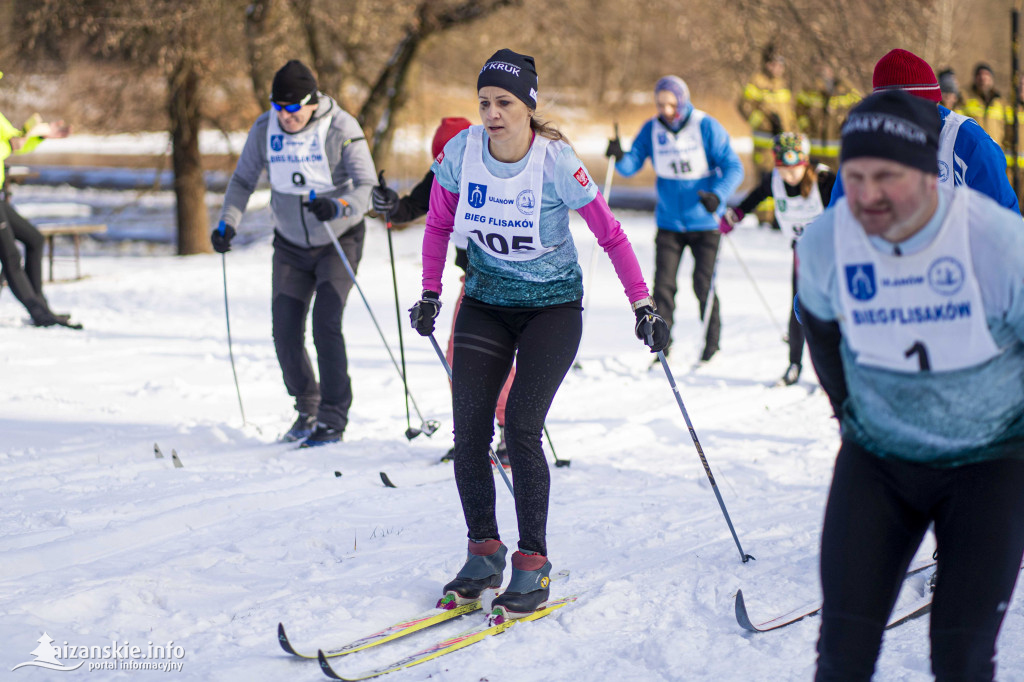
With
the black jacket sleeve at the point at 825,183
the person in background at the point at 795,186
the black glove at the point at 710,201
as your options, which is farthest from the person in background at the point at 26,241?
the black jacket sleeve at the point at 825,183

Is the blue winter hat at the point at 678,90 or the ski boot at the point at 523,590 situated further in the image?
the blue winter hat at the point at 678,90

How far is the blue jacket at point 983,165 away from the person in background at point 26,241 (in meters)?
6.93

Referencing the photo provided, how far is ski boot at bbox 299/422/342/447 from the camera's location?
576cm

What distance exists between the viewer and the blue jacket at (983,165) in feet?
11.5

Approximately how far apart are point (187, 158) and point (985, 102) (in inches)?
410

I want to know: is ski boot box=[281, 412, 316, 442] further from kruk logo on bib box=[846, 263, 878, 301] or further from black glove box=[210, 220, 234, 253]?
kruk logo on bib box=[846, 263, 878, 301]

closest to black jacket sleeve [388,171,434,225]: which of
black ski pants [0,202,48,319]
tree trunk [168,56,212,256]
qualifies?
black ski pants [0,202,48,319]

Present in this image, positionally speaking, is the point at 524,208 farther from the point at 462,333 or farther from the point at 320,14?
the point at 320,14

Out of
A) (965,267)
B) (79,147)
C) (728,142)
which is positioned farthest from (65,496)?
(79,147)

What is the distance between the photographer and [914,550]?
2330 mm

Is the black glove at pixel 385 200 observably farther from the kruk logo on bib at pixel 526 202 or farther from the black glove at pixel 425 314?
the kruk logo on bib at pixel 526 202

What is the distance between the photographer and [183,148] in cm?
1416

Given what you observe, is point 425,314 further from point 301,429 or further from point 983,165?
point 301,429

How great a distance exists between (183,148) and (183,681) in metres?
12.3
